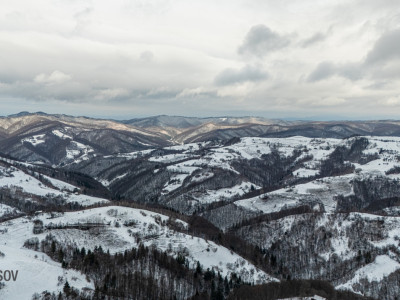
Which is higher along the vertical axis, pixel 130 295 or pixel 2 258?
pixel 2 258

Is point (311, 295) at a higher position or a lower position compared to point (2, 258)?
lower

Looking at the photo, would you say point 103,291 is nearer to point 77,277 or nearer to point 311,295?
point 77,277

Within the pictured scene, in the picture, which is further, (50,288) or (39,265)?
(39,265)

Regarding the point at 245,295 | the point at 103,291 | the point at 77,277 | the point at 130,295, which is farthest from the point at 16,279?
the point at 245,295

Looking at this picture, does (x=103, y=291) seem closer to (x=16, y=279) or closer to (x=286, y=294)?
(x=16, y=279)

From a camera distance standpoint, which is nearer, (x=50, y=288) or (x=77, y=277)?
(x=50, y=288)

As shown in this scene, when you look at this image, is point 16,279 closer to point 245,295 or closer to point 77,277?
point 77,277

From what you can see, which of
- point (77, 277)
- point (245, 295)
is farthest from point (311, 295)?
point (77, 277)

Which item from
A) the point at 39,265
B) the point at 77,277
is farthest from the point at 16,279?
the point at 77,277
